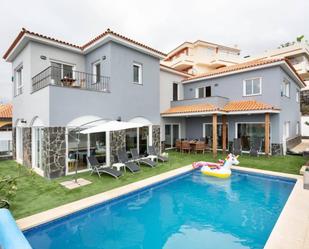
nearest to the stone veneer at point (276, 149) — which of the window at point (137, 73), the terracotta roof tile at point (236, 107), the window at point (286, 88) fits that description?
the terracotta roof tile at point (236, 107)

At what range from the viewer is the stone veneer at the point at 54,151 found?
1206cm

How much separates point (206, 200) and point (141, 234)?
167 inches

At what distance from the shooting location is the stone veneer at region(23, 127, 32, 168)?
15148 mm

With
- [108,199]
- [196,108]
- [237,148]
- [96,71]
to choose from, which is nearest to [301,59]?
[237,148]

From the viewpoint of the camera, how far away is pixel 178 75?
84.2 ft

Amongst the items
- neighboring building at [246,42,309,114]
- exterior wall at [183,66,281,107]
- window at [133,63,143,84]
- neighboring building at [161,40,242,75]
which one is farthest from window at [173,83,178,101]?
neighboring building at [246,42,309,114]

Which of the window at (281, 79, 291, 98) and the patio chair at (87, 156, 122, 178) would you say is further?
the window at (281, 79, 291, 98)

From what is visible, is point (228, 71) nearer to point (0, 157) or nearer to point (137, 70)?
point (137, 70)

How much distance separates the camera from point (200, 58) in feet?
129

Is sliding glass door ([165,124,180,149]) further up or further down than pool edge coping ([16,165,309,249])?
further up

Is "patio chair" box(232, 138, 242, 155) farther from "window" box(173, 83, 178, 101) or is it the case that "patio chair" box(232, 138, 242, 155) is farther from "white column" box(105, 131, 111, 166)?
"white column" box(105, 131, 111, 166)

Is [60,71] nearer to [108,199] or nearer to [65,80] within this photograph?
[65,80]

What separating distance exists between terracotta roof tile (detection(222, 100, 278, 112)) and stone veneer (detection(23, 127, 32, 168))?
17.7 metres

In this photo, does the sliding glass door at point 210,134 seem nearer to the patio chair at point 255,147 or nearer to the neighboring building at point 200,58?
the patio chair at point 255,147
